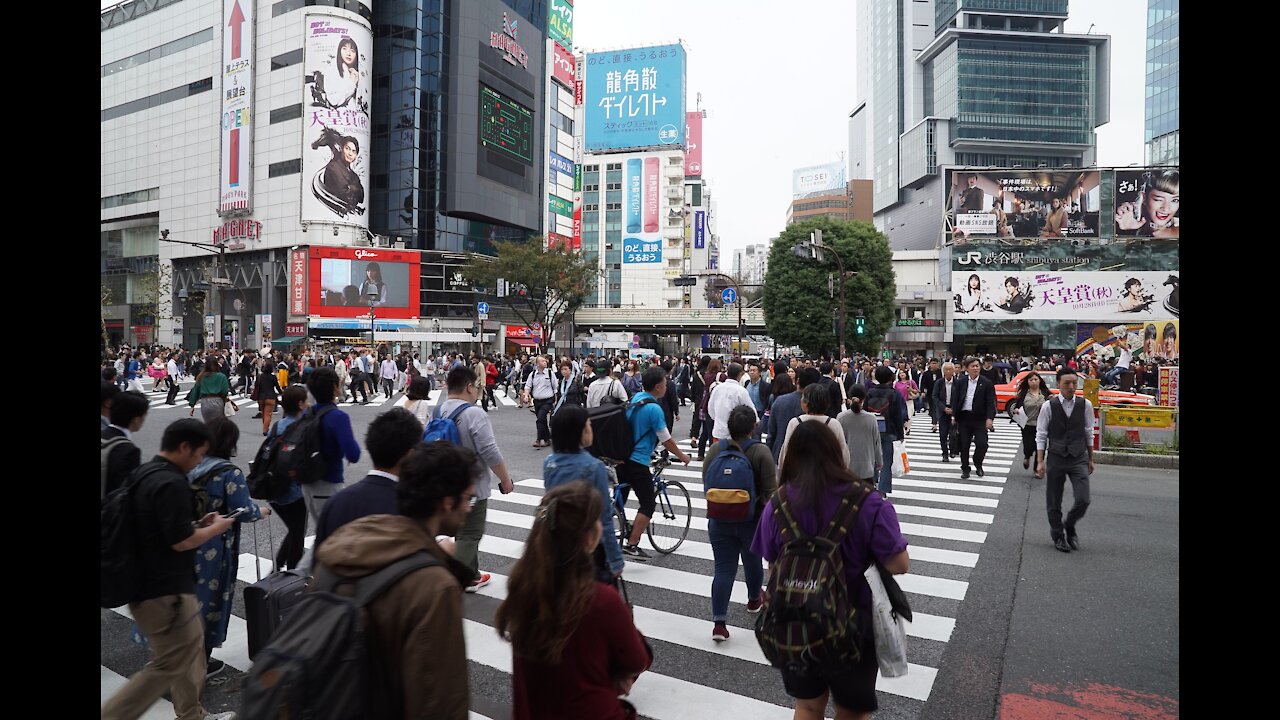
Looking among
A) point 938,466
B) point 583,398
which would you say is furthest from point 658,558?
point 938,466

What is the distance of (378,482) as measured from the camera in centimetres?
319

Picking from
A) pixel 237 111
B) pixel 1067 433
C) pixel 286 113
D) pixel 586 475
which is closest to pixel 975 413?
pixel 1067 433

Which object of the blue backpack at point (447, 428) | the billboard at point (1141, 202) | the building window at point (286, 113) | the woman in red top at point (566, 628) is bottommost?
the woman in red top at point (566, 628)

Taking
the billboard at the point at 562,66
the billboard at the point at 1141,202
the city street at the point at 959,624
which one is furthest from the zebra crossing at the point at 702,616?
the billboard at the point at 562,66

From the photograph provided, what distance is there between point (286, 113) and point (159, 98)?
61.4 ft

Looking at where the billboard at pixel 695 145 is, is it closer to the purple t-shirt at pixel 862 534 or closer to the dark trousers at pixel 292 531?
the dark trousers at pixel 292 531

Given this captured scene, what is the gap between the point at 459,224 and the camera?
59.4m

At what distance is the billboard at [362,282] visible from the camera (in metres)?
50.6

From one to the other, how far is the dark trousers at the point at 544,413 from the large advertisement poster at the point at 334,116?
139 feet

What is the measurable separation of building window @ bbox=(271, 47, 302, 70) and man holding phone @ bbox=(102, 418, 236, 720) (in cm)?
5627

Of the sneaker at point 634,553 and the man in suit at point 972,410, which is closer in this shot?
the sneaker at point 634,553

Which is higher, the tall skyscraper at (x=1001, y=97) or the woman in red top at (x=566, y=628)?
the tall skyscraper at (x=1001, y=97)

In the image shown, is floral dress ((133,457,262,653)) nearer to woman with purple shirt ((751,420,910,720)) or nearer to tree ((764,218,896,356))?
woman with purple shirt ((751,420,910,720))
